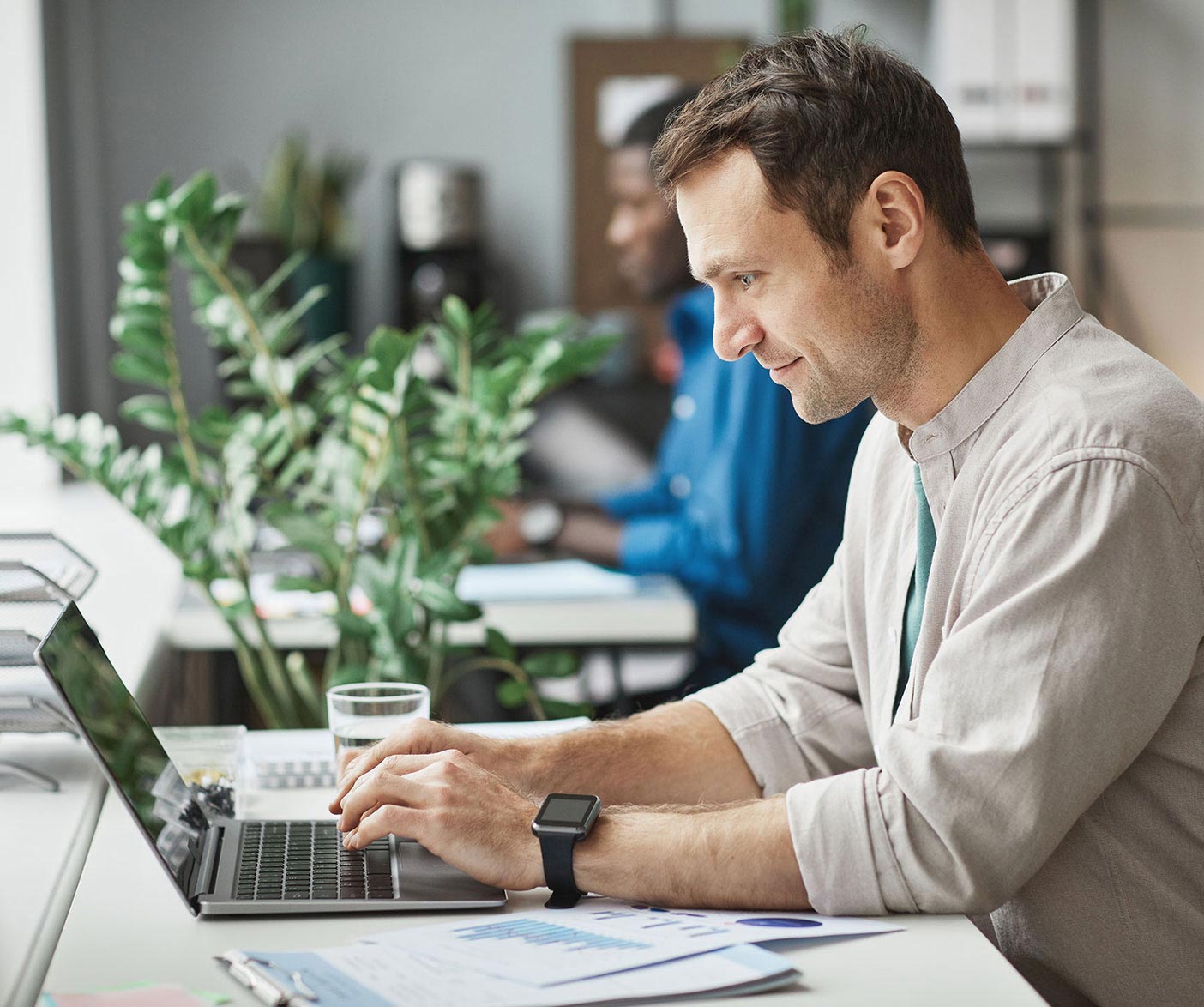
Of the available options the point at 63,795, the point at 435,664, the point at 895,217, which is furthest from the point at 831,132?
the point at 435,664

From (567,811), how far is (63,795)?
57cm

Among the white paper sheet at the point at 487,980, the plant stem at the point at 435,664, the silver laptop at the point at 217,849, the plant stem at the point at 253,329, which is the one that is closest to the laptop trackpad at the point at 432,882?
the silver laptop at the point at 217,849

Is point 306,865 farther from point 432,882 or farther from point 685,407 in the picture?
point 685,407

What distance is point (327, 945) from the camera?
106 centimetres

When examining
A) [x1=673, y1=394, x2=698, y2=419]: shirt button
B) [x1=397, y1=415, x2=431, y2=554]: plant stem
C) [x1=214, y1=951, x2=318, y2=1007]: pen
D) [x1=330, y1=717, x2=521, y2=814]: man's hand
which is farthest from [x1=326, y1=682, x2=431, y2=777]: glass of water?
[x1=673, y1=394, x2=698, y2=419]: shirt button

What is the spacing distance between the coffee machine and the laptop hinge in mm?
3391

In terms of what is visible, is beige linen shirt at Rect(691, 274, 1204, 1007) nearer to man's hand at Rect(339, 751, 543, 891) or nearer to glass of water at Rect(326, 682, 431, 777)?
man's hand at Rect(339, 751, 543, 891)

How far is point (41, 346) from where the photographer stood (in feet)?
12.5

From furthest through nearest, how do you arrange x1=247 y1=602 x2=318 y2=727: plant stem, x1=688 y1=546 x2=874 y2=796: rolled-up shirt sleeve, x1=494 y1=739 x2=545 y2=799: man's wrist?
x1=247 y1=602 x2=318 y2=727: plant stem → x1=688 y1=546 x2=874 y2=796: rolled-up shirt sleeve → x1=494 y1=739 x2=545 y2=799: man's wrist

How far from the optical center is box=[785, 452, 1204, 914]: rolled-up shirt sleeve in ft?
3.53

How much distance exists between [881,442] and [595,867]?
572 mm

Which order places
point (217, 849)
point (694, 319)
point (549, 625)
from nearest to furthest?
point (217, 849)
point (549, 625)
point (694, 319)

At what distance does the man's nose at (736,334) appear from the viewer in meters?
1.33

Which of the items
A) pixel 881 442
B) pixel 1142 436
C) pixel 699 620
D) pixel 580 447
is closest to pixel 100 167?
pixel 580 447
